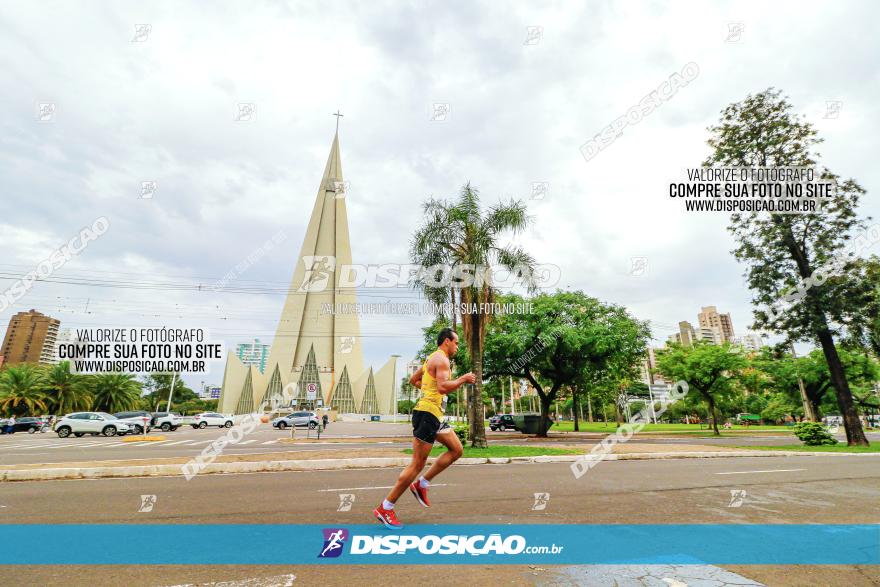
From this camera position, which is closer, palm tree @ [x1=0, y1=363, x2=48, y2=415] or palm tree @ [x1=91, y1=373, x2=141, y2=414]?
palm tree @ [x1=0, y1=363, x2=48, y2=415]

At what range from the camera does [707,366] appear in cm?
3091

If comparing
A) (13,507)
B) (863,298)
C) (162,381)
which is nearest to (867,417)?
(863,298)

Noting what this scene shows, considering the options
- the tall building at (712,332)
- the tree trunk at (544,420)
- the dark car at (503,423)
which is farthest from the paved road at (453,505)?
the tall building at (712,332)

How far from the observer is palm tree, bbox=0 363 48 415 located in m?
43.4

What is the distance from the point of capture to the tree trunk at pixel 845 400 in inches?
740

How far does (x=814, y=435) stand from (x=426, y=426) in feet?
78.0

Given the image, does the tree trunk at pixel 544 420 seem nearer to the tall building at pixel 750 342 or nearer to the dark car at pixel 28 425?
the tall building at pixel 750 342

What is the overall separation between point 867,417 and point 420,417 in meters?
84.8

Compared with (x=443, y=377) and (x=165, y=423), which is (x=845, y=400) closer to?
(x=443, y=377)

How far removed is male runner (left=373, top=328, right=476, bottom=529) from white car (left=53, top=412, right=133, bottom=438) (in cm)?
3270

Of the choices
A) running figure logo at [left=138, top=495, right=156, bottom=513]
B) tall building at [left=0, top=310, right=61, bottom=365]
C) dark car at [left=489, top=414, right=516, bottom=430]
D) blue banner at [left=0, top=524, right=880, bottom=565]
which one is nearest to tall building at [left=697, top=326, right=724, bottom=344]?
dark car at [left=489, top=414, right=516, bottom=430]

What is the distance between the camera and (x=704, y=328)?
141375mm

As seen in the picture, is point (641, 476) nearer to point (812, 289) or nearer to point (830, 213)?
point (812, 289)

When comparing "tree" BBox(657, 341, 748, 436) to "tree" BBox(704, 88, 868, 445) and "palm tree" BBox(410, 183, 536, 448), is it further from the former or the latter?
"palm tree" BBox(410, 183, 536, 448)
